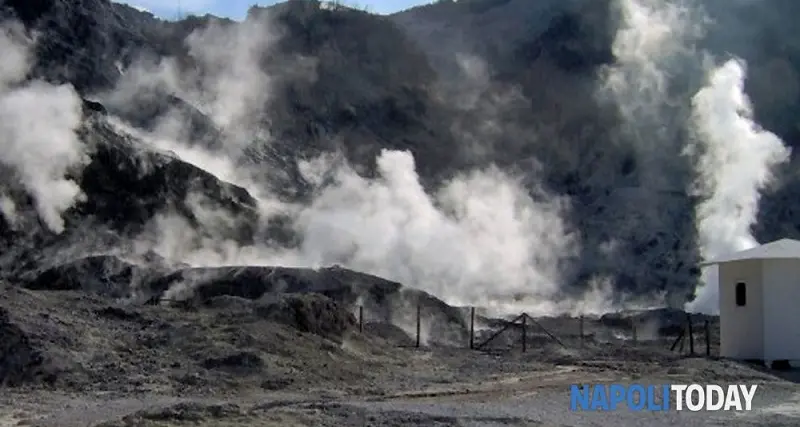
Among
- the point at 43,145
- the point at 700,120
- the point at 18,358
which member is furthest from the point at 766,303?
the point at 700,120

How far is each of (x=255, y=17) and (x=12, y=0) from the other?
A: 19.0 meters

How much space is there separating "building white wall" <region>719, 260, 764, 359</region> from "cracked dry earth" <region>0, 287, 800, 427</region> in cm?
139

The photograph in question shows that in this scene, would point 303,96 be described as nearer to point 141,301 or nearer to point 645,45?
point 645,45

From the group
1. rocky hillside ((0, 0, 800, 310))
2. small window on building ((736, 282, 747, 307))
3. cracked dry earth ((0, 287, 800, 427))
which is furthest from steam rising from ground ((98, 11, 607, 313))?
small window on building ((736, 282, 747, 307))

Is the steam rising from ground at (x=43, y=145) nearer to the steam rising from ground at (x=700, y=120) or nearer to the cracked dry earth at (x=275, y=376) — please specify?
the cracked dry earth at (x=275, y=376)

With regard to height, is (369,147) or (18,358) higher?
(369,147)

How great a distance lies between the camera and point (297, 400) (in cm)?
1591

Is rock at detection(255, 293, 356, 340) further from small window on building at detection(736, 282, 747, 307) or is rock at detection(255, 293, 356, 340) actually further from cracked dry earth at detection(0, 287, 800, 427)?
small window on building at detection(736, 282, 747, 307)

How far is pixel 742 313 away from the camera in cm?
2439

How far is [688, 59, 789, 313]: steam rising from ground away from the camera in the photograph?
53750mm

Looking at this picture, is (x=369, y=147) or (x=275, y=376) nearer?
(x=275, y=376)

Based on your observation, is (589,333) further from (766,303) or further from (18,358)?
(18,358)

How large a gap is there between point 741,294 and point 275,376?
11.2 m

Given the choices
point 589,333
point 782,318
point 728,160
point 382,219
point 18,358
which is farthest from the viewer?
point 728,160
